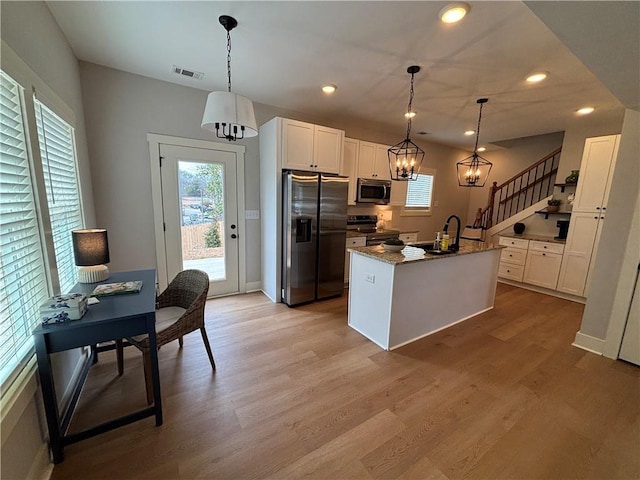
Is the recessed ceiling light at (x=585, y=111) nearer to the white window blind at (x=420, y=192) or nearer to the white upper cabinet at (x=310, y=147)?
the white window blind at (x=420, y=192)

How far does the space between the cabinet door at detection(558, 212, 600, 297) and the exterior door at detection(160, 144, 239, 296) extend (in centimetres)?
503

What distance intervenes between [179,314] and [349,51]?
2.75 m

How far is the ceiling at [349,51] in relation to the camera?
187cm

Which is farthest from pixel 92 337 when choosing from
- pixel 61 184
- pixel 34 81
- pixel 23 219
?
pixel 34 81

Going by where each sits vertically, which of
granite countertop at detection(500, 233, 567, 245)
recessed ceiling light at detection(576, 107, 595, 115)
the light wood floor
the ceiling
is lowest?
the light wood floor

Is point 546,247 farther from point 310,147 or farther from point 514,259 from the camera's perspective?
point 310,147

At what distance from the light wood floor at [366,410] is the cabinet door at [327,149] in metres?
2.23

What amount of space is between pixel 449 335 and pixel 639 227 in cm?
195

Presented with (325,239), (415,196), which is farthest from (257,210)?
(415,196)

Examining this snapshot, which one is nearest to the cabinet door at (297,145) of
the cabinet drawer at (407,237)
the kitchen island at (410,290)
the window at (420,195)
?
the kitchen island at (410,290)

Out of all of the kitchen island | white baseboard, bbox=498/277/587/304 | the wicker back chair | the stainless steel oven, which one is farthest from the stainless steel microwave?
the wicker back chair

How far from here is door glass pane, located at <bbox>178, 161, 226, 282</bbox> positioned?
11.1ft

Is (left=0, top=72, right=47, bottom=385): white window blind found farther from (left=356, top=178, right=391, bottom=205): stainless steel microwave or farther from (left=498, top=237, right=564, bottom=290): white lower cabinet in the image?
(left=498, top=237, right=564, bottom=290): white lower cabinet

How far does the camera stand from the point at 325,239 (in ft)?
12.1
